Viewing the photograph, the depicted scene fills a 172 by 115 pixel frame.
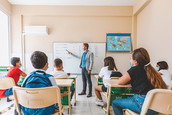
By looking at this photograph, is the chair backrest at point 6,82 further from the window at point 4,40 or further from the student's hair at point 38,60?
the window at point 4,40

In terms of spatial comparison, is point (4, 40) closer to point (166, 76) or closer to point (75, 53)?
point (75, 53)

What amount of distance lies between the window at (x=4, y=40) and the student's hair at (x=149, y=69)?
386cm

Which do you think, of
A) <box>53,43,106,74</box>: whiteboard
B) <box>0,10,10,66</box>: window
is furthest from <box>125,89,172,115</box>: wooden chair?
<box>0,10,10,66</box>: window

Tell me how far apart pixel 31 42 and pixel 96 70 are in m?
2.36

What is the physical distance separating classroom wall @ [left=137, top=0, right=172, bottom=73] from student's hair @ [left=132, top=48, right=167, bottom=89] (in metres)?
1.37

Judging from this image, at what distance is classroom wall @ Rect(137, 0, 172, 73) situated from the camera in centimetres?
237

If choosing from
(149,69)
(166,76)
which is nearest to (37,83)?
(149,69)

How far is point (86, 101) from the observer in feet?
9.48

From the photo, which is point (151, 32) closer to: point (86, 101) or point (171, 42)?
point (171, 42)

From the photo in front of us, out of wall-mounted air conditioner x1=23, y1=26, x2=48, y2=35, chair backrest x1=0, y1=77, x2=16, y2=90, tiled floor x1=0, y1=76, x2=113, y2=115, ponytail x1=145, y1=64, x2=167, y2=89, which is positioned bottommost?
tiled floor x1=0, y1=76, x2=113, y2=115

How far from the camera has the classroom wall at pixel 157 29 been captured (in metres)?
2.37

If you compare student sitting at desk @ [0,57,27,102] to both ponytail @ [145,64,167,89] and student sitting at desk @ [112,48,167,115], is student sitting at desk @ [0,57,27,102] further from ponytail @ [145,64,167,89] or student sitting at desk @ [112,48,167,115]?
ponytail @ [145,64,167,89]

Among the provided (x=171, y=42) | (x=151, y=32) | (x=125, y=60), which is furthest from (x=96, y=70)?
(x=171, y=42)

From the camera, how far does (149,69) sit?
129 cm
